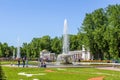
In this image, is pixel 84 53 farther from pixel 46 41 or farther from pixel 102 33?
pixel 46 41

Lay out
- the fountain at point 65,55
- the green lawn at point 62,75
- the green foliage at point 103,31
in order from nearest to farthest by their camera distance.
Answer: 1. the green lawn at point 62,75
2. the fountain at point 65,55
3. the green foliage at point 103,31

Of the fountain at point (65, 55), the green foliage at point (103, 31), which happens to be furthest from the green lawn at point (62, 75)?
the green foliage at point (103, 31)

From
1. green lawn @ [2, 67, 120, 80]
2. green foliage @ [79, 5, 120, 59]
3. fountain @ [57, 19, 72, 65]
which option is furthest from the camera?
green foliage @ [79, 5, 120, 59]

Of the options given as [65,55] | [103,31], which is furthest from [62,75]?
[103,31]

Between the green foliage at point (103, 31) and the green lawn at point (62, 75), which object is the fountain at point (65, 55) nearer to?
the green foliage at point (103, 31)

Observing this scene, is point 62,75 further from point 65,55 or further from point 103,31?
point 103,31

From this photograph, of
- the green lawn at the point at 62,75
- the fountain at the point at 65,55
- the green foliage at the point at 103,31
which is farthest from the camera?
the green foliage at the point at 103,31

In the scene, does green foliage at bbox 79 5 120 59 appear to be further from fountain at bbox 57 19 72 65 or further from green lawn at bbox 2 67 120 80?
green lawn at bbox 2 67 120 80

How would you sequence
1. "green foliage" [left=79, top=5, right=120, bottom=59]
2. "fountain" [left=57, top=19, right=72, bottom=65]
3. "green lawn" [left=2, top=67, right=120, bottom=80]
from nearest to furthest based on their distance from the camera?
"green lawn" [left=2, top=67, right=120, bottom=80] → "fountain" [left=57, top=19, right=72, bottom=65] → "green foliage" [left=79, top=5, right=120, bottom=59]

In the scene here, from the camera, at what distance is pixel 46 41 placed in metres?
188

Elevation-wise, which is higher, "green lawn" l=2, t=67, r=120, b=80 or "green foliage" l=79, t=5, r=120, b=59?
"green foliage" l=79, t=5, r=120, b=59

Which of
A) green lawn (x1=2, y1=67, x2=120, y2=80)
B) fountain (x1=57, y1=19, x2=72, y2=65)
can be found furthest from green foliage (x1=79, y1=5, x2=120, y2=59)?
green lawn (x1=2, y1=67, x2=120, y2=80)

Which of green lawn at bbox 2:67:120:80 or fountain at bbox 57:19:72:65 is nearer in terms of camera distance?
green lawn at bbox 2:67:120:80

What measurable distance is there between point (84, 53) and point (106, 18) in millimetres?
33002
